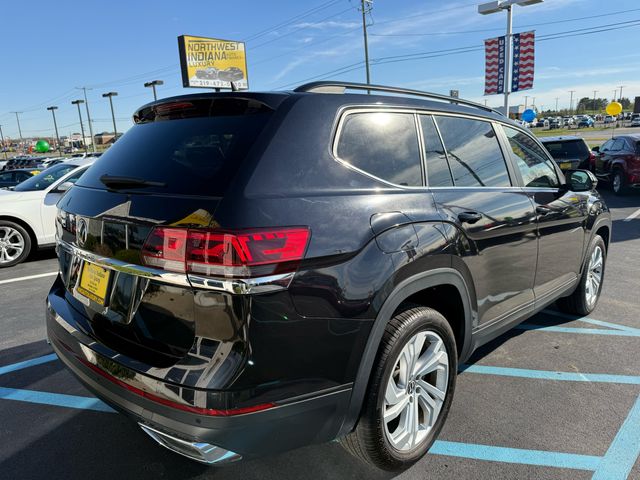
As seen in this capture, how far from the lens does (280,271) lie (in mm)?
1694

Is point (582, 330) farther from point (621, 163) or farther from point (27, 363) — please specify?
point (621, 163)

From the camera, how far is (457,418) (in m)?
2.79

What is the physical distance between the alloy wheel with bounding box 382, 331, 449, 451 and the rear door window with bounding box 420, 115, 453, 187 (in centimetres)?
83

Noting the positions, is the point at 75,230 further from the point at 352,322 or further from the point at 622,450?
the point at 622,450

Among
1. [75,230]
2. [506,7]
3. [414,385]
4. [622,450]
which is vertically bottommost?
[622,450]

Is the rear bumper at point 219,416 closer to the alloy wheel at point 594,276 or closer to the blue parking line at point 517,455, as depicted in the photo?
the blue parking line at point 517,455

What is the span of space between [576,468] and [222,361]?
6.34 feet

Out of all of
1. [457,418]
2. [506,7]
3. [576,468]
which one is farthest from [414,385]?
[506,7]

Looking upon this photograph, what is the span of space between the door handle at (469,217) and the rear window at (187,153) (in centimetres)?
120

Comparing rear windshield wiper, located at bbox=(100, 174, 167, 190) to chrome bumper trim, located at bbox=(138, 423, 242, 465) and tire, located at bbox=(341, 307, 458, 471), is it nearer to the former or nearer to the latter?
chrome bumper trim, located at bbox=(138, 423, 242, 465)

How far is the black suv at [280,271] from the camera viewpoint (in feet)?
5.49

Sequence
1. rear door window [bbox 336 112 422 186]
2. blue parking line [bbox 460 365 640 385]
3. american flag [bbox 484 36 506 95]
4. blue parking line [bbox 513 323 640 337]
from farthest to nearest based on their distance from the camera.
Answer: american flag [bbox 484 36 506 95] < blue parking line [bbox 513 323 640 337] < blue parking line [bbox 460 365 640 385] < rear door window [bbox 336 112 422 186]

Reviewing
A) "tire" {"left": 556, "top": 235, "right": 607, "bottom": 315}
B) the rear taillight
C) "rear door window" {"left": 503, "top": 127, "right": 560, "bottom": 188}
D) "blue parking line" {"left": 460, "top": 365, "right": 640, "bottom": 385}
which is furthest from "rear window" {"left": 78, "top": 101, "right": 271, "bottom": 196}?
"tire" {"left": 556, "top": 235, "right": 607, "bottom": 315}

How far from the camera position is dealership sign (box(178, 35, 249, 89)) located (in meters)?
29.7
